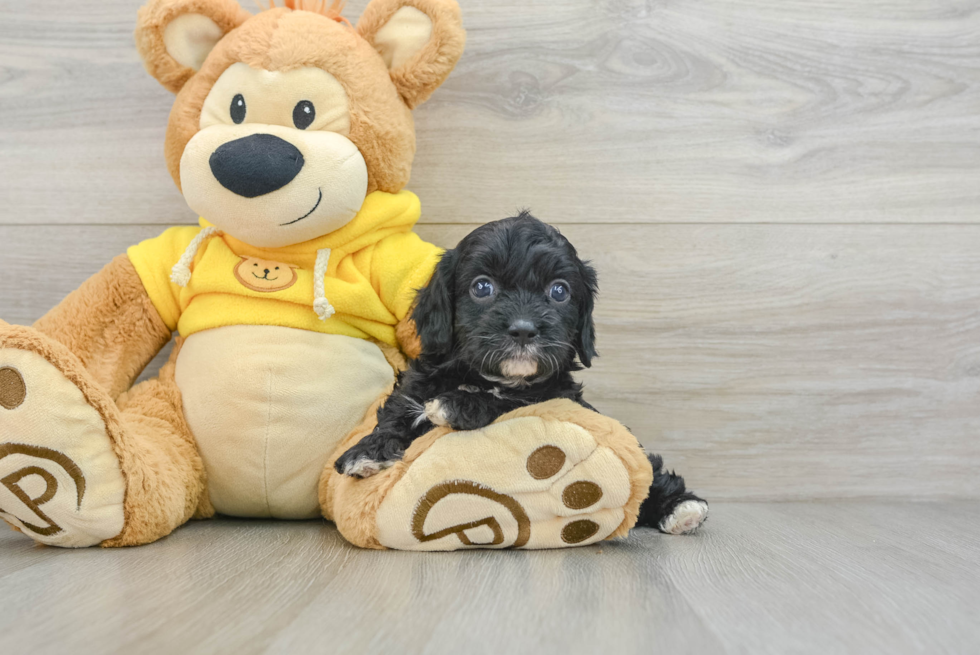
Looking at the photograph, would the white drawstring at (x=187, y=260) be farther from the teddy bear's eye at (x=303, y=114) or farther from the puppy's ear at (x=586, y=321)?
the puppy's ear at (x=586, y=321)

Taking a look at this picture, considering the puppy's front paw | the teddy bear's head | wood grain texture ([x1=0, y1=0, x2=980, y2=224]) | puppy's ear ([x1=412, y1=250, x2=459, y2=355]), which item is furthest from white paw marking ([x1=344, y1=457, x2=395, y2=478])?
wood grain texture ([x1=0, y1=0, x2=980, y2=224])

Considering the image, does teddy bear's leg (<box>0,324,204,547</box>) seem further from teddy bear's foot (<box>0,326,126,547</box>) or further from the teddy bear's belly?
the teddy bear's belly

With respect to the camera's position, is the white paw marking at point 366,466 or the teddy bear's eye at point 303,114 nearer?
the white paw marking at point 366,466

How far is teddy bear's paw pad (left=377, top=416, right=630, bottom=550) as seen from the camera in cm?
112

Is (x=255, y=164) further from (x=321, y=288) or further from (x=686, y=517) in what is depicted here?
(x=686, y=517)

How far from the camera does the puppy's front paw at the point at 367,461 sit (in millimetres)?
1187

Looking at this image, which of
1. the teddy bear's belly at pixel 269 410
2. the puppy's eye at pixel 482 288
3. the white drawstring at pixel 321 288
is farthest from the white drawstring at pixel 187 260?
the puppy's eye at pixel 482 288

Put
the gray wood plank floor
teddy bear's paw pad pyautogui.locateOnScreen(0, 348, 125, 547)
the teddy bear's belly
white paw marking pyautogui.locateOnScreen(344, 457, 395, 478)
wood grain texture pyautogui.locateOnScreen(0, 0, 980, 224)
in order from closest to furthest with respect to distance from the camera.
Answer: the gray wood plank floor → teddy bear's paw pad pyautogui.locateOnScreen(0, 348, 125, 547) → white paw marking pyautogui.locateOnScreen(344, 457, 395, 478) → the teddy bear's belly → wood grain texture pyautogui.locateOnScreen(0, 0, 980, 224)

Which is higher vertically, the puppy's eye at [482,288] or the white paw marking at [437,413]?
the puppy's eye at [482,288]

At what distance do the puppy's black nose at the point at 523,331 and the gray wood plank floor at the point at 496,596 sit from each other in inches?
13.4

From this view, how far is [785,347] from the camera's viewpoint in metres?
1.68

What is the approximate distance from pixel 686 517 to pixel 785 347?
564mm

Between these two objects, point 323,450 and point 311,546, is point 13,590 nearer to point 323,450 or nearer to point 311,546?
point 311,546

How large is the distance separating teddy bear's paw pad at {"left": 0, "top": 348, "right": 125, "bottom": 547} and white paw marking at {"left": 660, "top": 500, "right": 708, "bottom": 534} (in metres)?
0.95
